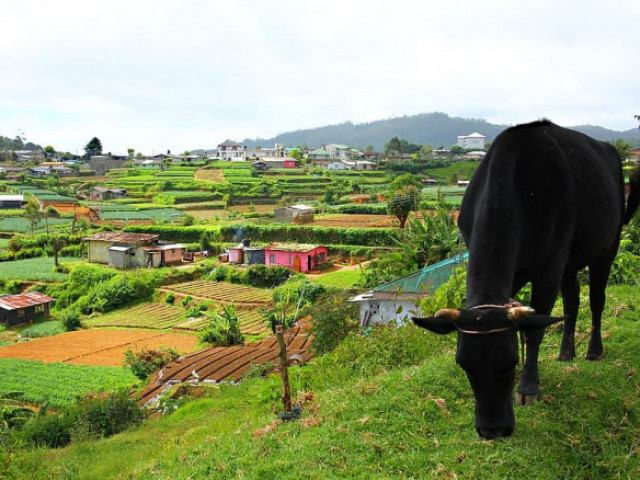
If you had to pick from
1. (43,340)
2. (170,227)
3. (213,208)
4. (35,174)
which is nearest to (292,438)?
(43,340)

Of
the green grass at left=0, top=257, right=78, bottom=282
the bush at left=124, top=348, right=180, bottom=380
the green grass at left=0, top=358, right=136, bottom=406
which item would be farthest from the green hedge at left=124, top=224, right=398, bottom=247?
the green grass at left=0, top=358, right=136, bottom=406

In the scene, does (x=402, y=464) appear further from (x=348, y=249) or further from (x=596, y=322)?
(x=348, y=249)

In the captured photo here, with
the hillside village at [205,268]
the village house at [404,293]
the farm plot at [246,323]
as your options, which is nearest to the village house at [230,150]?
the hillside village at [205,268]

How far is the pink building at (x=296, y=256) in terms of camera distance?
123 ft

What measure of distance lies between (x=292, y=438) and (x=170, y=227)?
45006 millimetres

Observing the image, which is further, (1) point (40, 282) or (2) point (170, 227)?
(2) point (170, 227)

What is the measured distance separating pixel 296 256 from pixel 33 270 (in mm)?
20279

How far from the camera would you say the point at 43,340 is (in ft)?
90.3

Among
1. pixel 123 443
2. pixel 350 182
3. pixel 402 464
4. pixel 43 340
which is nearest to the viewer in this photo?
pixel 402 464

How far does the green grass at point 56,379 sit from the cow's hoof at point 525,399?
15.9 metres

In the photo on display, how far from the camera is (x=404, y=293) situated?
36.7ft

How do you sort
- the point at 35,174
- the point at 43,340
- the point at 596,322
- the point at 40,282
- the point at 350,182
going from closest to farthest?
the point at 596,322 < the point at 43,340 < the point at 40,282 < the point at 350,182 < the point at 35,174

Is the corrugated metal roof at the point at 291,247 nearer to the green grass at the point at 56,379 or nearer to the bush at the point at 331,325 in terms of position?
the green grass at the point at 56,379

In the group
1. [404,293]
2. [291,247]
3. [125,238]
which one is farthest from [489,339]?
[125,238]
